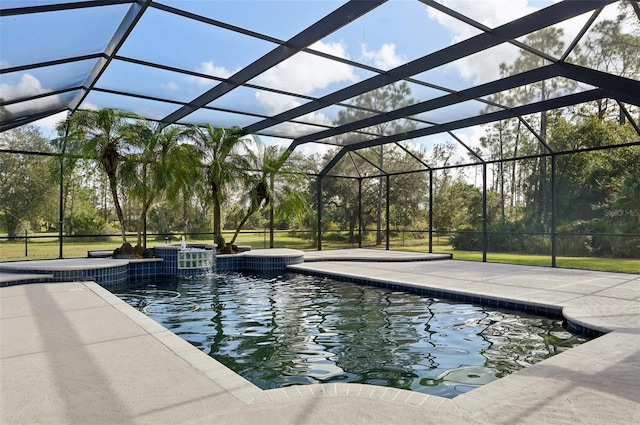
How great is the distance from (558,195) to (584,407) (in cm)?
1790

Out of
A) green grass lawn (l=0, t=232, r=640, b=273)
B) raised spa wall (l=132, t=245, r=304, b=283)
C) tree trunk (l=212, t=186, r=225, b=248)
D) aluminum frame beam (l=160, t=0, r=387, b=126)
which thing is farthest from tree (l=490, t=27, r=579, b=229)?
tree trunk (l=212, t=186, r=225, b=248)

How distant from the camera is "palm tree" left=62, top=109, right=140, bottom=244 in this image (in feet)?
32.0

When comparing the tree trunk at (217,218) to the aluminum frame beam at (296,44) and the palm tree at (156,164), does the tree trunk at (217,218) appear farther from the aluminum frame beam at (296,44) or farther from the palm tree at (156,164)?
the aluminum frame beam at (296,44)

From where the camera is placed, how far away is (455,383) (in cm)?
352

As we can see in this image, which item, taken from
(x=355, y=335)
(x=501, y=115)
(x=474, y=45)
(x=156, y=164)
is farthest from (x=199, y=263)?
(x=501, y=115)

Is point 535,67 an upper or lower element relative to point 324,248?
upper

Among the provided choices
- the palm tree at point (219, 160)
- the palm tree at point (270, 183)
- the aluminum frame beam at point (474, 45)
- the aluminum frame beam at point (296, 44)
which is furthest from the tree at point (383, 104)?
the palm tree at point (219, 160)

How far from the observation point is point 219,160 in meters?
11.7

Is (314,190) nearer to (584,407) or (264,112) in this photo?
(264,112)

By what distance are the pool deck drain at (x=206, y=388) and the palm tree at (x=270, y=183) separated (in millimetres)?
7265

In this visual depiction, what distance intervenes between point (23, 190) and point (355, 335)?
19409mm

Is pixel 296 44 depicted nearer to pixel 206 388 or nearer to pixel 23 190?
pixel 206 388

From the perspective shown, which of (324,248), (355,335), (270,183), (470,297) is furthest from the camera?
(324,248)

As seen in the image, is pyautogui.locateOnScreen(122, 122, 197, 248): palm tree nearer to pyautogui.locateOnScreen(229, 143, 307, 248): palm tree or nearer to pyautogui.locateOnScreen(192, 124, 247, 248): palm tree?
pyautogui.locateOnScreen(192, 124, 247, 248): palm tree
